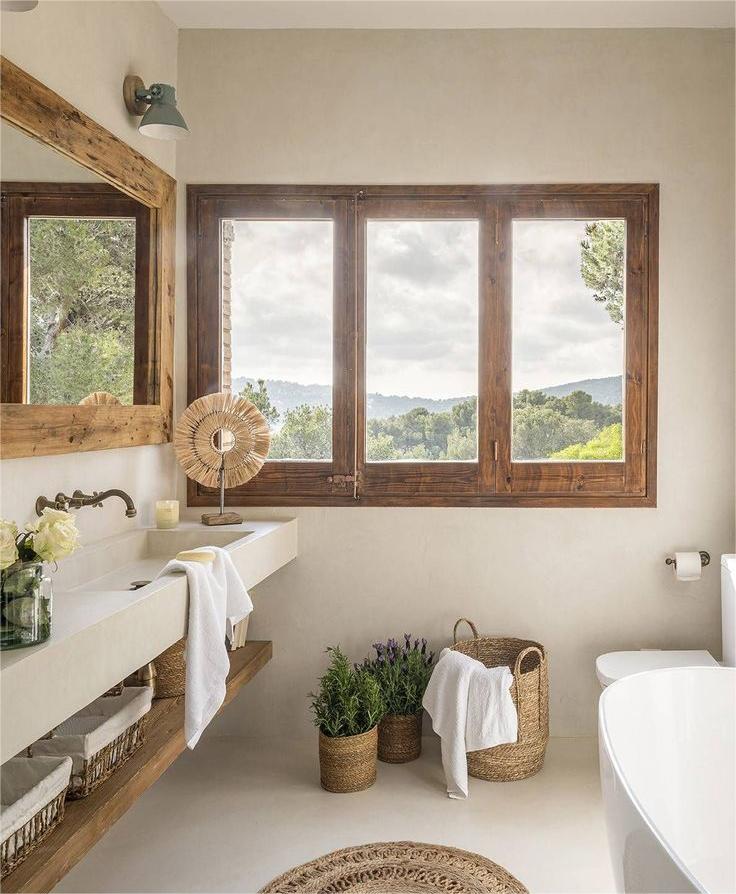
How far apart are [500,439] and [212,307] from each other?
1.30 m

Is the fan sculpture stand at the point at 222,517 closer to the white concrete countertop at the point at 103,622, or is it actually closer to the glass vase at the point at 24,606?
the white concrete countertop at the point at 103,622

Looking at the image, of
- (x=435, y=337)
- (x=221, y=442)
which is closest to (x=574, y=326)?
(x=435, y=337)

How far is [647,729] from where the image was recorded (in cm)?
223

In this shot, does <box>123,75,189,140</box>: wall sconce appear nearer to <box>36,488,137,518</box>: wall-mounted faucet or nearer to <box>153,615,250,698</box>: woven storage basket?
<box>36,488,137,518</box>: wall-mounted faucet

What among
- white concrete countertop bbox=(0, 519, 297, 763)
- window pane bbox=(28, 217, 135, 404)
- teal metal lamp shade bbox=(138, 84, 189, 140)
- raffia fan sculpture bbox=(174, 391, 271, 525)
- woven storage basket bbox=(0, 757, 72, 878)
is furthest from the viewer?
raffia fan sculpture bbox=(174, 391, 271, 525)

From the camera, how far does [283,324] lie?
10.5ft

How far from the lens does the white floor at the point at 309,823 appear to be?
224 cm

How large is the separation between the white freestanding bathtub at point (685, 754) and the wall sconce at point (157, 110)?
89.7 inches

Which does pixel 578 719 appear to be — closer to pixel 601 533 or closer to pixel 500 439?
pixel 601 533

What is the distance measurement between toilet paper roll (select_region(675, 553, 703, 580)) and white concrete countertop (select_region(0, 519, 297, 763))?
1568mm

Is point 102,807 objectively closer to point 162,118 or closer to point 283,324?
point 283,324

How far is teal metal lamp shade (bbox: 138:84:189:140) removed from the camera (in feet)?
8.58

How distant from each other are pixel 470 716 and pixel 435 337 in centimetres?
148

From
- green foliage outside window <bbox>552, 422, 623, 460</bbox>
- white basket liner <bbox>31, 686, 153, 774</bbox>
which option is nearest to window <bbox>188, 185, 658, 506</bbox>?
green foliage outside window <bbox>552, 422, 623, 460</bbox>
